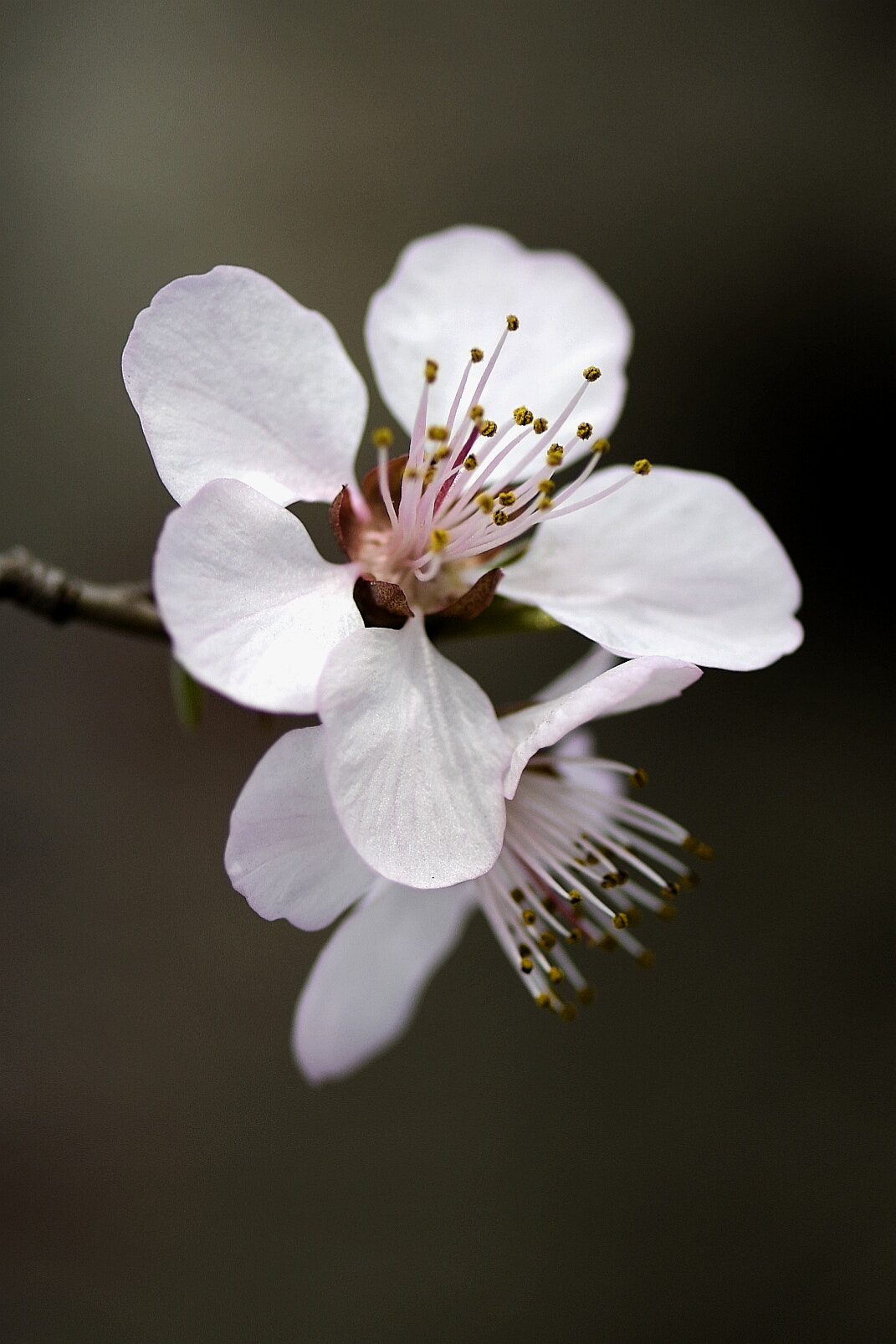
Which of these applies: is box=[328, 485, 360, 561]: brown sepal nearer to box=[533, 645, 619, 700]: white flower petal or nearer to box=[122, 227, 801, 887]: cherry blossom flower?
box=[122, 227, 801, 887]: cherry blossom flower

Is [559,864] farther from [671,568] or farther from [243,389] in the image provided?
[243,389]

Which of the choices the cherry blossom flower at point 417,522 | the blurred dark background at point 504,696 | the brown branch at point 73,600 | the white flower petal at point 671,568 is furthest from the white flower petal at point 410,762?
the blurred dark background at point 504,696

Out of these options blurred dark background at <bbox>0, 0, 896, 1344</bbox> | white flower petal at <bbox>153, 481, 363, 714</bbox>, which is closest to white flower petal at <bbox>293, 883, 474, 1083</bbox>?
white flower petal at <bbox>153, 481, 363, 714</bbox>

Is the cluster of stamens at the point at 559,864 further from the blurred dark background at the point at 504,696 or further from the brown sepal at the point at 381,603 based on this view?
the blurred dark background at the point at 504,696

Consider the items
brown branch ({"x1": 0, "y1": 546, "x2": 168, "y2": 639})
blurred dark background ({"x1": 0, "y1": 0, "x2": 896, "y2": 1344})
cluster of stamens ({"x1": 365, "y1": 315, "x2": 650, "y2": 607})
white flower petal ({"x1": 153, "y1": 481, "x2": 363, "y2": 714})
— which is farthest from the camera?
blurred dark background ({"x1": 0, "y1": 0, "x2": 896, "y2": 1344})

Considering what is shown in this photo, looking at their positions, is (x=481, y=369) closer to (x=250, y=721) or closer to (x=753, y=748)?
(x=250, y=721)
